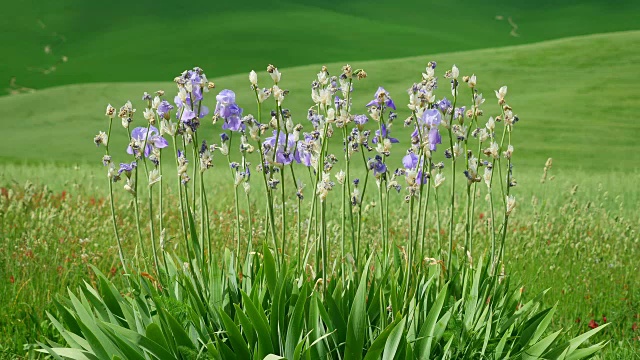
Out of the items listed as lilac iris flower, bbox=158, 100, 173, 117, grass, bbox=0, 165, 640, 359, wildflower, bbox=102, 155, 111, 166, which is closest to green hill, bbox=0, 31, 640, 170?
grass, bbox=0, 165, 640, 359

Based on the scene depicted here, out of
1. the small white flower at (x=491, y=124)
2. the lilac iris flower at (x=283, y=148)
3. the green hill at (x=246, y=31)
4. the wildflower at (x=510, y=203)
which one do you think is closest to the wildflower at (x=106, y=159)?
the lilac iris flower at (x=283, y=148)

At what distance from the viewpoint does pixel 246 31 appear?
39969 mm

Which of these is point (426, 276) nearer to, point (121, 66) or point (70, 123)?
point (70, 123)

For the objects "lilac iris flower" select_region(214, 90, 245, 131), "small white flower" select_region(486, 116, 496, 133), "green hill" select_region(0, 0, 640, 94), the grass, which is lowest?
the grass

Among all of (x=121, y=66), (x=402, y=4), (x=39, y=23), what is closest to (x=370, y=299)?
(x=121, y=66)

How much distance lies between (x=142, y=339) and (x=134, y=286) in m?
0.47

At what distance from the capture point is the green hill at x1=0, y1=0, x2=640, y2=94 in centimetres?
3422

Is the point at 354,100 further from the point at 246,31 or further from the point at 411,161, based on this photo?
the point at 411,161

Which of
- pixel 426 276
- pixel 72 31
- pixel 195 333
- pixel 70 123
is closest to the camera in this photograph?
pixel 195 333

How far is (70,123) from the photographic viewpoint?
22.0 meters

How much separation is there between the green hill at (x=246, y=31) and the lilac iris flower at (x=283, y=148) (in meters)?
30.5

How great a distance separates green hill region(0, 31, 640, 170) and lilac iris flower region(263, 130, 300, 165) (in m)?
14.2

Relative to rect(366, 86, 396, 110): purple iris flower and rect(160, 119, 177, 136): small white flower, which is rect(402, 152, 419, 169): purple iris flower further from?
rect(160, 119, 177, 136): small white flower

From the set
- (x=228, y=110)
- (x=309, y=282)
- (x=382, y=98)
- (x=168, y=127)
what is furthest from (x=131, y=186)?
(x=382, y=98)
